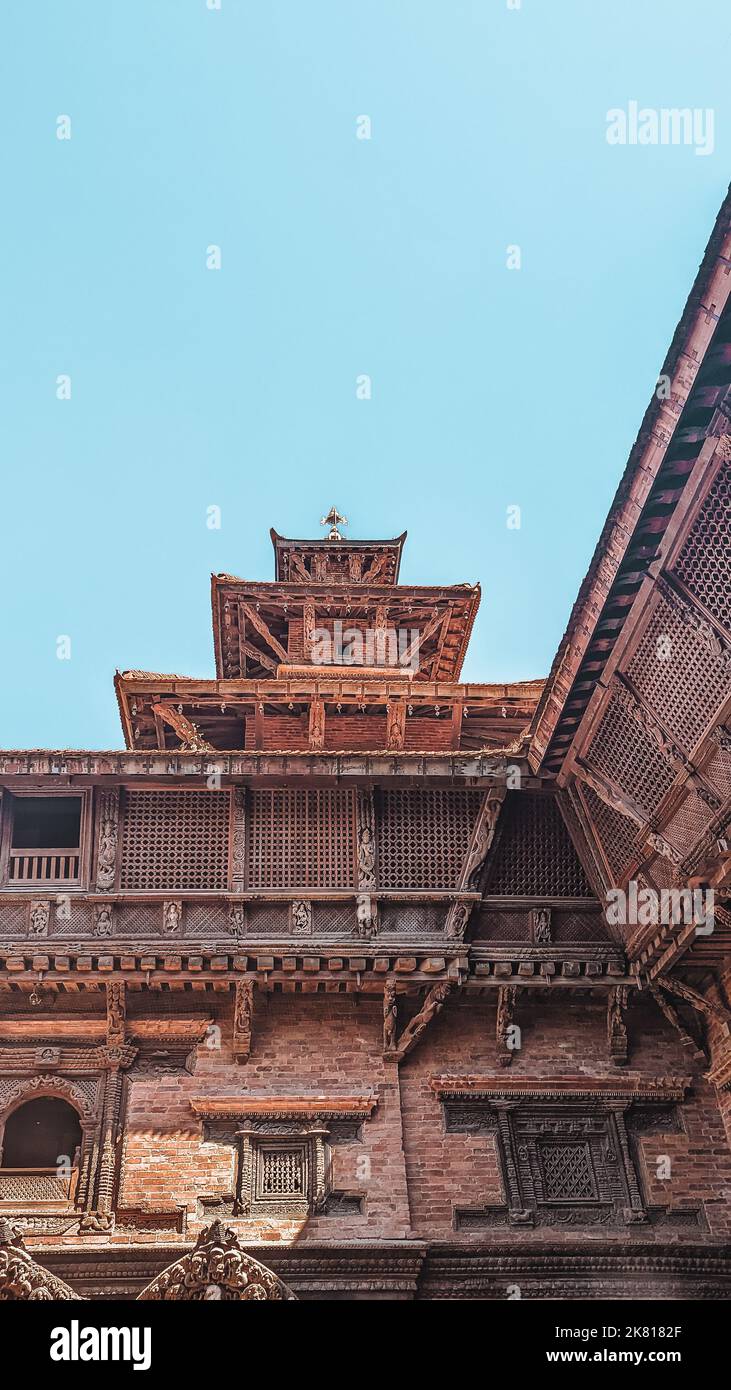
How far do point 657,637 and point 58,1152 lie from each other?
6.91 metres

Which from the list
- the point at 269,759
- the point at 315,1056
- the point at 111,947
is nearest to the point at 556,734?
the point at 269,759

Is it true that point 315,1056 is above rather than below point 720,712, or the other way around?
below

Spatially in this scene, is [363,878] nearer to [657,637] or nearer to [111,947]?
[111,947]

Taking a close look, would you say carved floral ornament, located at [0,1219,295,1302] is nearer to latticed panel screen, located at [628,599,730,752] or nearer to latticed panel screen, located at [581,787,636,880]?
latticed panel screen, located at [581,787,636,880]

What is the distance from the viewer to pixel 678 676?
33.4ft

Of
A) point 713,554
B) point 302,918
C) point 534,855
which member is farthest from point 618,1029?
point 713,554

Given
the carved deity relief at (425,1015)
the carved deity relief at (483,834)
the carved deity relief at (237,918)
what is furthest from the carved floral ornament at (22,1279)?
the carved deity relief at (483,834)

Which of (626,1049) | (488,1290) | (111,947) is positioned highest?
(111,947)

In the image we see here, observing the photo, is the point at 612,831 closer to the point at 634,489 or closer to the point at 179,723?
the point at 634,489

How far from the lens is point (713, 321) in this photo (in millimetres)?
8102

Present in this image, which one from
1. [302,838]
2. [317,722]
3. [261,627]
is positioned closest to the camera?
[302,838]

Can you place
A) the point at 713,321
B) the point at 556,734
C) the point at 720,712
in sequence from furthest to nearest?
the point at 556,734, the point at 720,712, the point at 713,321

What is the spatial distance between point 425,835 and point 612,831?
69.4 inches

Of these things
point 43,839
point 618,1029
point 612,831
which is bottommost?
point 618,1029
